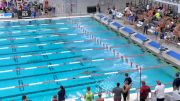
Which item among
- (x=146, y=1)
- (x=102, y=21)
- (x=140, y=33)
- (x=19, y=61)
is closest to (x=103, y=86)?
(x=19, y=61)

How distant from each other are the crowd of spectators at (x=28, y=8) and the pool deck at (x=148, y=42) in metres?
4.14

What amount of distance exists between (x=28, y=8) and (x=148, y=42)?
33.5 ft

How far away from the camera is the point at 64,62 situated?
14695 mm

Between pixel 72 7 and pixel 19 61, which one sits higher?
pixel 72 7

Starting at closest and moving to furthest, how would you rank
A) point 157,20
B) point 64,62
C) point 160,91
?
point 160,91, point 64,62, point 157,20

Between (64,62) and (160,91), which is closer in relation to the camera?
(160,91)

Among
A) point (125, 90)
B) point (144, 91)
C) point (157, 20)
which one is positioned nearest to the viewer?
point (144, 91)

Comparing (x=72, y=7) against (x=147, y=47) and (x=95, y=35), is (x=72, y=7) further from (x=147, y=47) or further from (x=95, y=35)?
(x=147, y=47)

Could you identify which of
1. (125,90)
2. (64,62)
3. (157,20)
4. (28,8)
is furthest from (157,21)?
(125,90)

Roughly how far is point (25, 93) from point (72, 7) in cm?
1501

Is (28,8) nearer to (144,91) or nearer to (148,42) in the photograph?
(148,42)

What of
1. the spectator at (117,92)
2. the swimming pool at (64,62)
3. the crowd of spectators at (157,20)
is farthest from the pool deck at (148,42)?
the spectator at (117,92)

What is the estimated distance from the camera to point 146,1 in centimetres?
2350

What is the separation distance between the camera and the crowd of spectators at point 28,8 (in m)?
23.0
